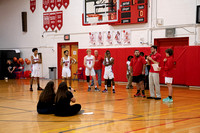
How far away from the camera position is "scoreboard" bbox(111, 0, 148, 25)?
1742cm

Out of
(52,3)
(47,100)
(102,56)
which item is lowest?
(47,100)

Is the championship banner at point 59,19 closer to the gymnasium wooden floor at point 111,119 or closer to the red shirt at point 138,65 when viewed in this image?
the red shirt at point 138,65

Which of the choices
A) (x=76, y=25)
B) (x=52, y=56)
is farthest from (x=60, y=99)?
(x=52, y=56)

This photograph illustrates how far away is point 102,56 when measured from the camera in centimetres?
1933

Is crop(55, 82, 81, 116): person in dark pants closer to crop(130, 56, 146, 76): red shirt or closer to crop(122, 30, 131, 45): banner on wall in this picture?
crop(130, 56, 146, 76): red shirt

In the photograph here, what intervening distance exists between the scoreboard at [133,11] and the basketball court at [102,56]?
17 mm

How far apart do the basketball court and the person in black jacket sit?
195 millimetres

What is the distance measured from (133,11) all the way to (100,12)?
2.43 m

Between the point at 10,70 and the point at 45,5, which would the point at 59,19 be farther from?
the point at 10,70

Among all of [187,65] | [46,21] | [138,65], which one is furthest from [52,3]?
[138,65]

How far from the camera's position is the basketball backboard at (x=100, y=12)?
16.2 meters

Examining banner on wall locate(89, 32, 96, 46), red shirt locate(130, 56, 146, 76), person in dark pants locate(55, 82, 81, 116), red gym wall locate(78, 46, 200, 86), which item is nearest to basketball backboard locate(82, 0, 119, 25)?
red gym wall locate(78, 46, 200, 86)

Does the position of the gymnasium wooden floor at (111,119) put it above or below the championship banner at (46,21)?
below

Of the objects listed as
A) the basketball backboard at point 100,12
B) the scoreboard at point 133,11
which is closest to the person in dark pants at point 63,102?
the basketball backboard at point 100,12
